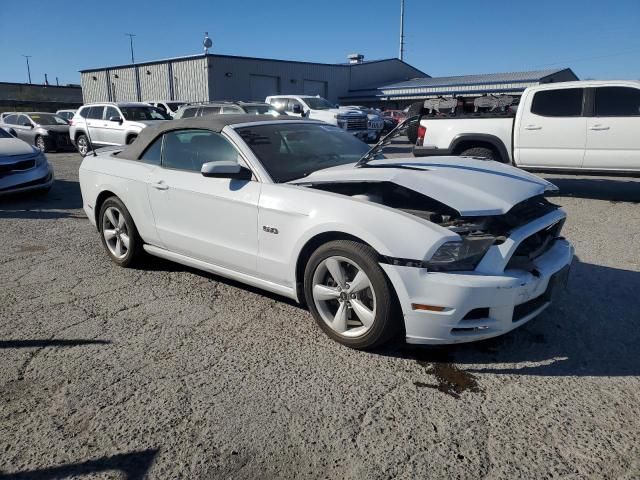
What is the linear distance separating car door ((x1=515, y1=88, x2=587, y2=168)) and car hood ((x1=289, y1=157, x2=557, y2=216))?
5.12m

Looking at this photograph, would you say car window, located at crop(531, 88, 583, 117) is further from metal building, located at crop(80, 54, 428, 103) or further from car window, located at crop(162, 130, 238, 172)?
metal building, located at crop(80, 54, 428, 103)

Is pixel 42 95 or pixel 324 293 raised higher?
pixel 42 95

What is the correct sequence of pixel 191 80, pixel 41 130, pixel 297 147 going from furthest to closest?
pixel 191 80
pixel 41 130
pixel 297 147

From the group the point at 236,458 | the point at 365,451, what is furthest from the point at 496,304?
the point at 236,458

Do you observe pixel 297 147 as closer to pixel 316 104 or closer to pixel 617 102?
pixel 617 102

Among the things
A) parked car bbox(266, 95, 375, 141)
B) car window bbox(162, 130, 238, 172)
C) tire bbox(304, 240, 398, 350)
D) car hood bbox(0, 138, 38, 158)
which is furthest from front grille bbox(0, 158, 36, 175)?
parked car bbox(266, 95, 375, 141)

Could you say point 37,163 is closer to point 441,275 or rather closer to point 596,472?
point 441,275

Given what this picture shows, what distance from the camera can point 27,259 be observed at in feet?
17.4

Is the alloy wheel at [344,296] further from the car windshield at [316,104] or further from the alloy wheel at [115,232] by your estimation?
the car windshield at [316,104]

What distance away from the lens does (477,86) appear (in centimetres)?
3372

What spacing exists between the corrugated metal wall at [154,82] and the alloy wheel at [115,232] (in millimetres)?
33107

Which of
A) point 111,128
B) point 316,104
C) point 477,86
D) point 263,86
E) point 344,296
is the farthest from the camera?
point 263,86

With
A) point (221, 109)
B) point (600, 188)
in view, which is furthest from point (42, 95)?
point (600, 188)

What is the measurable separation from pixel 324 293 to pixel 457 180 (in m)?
1.20
